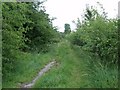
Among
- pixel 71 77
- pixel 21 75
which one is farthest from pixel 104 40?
pixel 21 75

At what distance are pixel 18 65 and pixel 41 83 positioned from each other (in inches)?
147

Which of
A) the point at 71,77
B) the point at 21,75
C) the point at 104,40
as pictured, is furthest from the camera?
the point at 21,75

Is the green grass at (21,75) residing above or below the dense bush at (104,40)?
below

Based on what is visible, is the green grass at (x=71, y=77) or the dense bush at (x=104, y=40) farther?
the dense bush at (x=104, y=40)

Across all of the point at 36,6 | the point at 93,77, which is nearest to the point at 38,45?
the point at 36,6

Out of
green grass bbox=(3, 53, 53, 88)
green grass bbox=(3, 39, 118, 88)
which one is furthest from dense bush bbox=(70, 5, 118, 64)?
green grass bbox=(3, 53, 53, 88)

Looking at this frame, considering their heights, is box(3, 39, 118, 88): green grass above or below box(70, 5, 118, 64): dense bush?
below

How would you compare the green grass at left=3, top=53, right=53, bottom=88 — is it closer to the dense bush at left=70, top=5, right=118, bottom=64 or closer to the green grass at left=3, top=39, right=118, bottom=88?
the green grass at left=3, top=39, right=118, bottom=88

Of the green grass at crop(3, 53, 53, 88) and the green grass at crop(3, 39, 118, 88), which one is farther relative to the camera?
the green grass at crop(3, 53, 53, 88)

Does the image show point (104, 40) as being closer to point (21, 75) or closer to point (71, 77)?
point (71, 77)

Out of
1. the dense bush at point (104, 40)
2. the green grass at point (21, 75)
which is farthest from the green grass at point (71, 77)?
the dense bush at point (104, 40)

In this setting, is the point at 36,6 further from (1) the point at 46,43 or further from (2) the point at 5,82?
(2) the point at 5,82

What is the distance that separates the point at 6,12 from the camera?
380 inches

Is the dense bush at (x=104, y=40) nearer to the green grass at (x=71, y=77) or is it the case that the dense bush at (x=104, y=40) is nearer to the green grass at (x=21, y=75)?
the green grass at (x=71, y=77)
